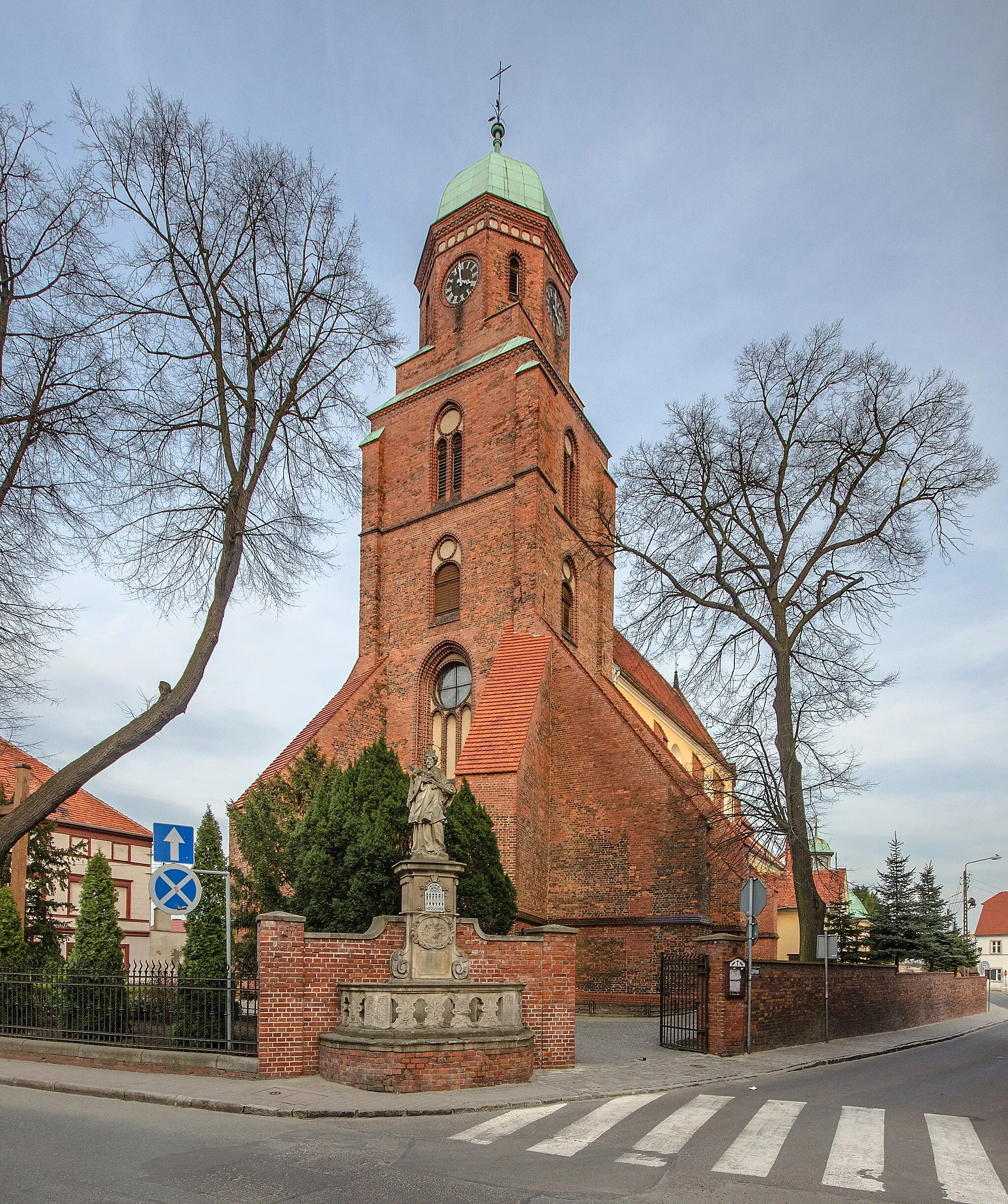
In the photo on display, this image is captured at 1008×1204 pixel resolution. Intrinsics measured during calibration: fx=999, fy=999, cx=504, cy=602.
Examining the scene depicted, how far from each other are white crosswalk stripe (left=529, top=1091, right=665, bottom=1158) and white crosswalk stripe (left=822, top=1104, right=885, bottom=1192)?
1.76 meters

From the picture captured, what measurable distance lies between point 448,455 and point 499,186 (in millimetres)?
7733

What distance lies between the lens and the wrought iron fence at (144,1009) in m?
10.8

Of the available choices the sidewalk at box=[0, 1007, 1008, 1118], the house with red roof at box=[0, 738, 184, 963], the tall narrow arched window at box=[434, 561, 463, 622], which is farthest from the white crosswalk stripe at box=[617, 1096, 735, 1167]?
the house with red roof at box=[0, 738, 184, 963]

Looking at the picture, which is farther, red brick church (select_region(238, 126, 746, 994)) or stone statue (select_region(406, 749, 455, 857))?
red brick church (select_region(238, 126, 746, 994))

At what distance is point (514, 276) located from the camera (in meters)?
26.0

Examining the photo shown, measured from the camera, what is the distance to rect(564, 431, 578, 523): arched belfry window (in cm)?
2472

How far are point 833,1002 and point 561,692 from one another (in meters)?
7.53

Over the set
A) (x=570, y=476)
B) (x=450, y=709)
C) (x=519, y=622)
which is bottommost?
(x=450, y=709)

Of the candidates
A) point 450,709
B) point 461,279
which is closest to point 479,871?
point 450,709

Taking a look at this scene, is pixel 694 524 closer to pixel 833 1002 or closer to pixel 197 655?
pixel 833 1002

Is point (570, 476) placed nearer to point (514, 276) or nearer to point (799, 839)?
point (514, 276)

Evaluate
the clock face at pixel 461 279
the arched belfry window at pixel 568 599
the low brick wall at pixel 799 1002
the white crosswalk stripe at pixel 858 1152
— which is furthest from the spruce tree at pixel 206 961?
the clock face at pixel 461 279

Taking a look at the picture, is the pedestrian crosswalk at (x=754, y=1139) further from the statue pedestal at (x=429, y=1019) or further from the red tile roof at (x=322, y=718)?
the red tile roof at (x=322, y=718)

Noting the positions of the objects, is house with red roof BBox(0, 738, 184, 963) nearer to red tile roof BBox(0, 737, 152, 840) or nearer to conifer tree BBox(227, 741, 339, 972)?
red tile roof BBox(0, 737, 152, 840)
